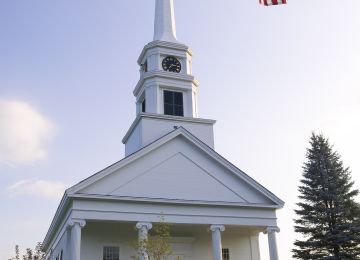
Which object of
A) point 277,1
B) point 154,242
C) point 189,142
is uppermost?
point 277,1

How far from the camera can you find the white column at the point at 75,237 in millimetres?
21344

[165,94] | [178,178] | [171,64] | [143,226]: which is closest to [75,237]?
[143,226]

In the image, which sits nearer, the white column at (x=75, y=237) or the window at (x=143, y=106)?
the white column at (x=75, y=237)

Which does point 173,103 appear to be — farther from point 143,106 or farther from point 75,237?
point 75,237

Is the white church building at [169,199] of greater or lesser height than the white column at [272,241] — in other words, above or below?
above

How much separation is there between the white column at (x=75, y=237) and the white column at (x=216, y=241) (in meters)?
6.29

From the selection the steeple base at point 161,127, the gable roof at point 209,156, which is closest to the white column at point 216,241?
the gable roof at point 209,156

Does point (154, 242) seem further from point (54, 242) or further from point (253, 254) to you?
point (54, 242)

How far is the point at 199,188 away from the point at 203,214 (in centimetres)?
137

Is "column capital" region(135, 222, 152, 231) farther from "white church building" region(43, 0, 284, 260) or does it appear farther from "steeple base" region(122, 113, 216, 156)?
"steeple base" region(122, 113, 216, 156)

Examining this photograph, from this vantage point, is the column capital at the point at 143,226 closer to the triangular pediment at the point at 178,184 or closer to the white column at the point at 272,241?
the triangular pediment at the point at 178,184

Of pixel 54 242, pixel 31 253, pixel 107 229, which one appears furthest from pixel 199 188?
pixel 31 253

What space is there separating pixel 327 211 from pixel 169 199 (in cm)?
1160

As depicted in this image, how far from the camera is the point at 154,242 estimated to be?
750 inches
